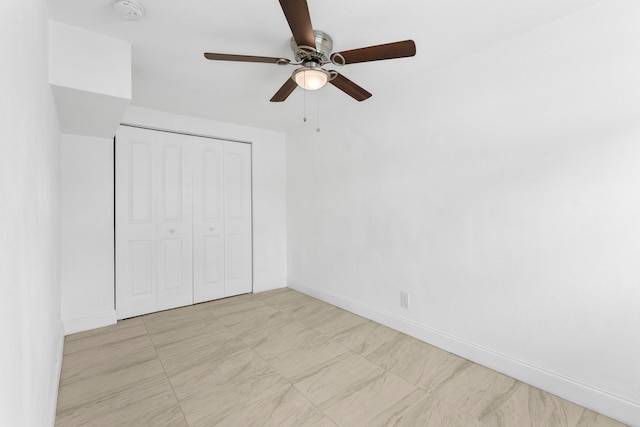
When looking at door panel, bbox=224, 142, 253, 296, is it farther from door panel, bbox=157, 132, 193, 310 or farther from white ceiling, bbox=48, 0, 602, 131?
white ceiling, bbox=48, 0, 602, 131

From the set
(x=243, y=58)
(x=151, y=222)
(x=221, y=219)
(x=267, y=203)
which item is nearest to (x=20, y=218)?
(x=243, y=58)

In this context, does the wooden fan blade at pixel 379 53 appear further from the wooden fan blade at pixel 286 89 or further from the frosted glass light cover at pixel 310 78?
the wooden fan blade at pixel 286 89

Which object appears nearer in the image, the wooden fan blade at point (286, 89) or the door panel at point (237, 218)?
the wooden fan blade at point (286, 89)

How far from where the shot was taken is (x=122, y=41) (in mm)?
1950

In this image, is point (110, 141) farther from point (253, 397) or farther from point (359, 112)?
point (253, 397)

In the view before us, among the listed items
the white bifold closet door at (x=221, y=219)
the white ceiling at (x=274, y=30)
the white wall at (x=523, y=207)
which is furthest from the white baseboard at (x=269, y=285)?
the white ceiling at (x=274, y=30)

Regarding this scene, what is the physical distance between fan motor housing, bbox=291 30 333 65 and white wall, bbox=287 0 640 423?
99cm

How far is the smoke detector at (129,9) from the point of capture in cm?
160

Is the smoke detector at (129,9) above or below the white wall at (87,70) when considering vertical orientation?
above

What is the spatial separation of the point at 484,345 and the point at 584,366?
22.2 inches

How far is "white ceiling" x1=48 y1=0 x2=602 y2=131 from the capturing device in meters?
1.66

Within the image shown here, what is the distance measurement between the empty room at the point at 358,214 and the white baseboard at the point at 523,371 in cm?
1

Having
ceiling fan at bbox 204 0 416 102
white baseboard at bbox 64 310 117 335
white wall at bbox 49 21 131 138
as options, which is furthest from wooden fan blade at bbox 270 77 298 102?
white baseboard at bbox 64 310 117 335

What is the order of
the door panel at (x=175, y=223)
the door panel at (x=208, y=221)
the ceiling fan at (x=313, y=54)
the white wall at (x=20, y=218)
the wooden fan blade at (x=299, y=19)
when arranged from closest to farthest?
the white wall at (x=20, y=218)
the wooden fan blade at (x=299, y=19)
the ceiling fan at (x=313, y=54)
the door panel at (x=175, y=223)
the door panel at (x=208, y=221)
